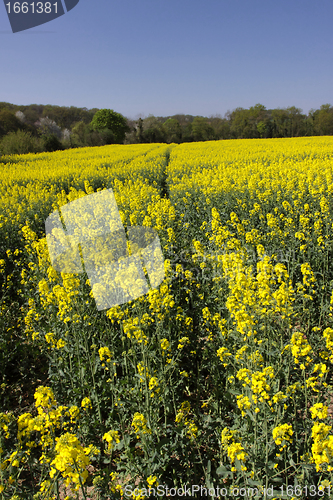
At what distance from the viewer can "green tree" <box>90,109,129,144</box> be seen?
61219mm

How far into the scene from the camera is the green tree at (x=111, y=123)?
61219mm

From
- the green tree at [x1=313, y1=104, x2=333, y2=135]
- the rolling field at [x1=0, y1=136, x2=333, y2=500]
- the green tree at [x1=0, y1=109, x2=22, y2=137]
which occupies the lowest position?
the rolling field at [x1=0, y1=136, x2=333, y2=500]

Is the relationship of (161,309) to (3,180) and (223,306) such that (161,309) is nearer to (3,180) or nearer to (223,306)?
(223,306)

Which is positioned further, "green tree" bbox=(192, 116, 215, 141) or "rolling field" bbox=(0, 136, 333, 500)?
"green tree" bbox=(192, 116, 215, 141)

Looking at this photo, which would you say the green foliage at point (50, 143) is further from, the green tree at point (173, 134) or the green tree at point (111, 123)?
the green tree at point (173, 134)

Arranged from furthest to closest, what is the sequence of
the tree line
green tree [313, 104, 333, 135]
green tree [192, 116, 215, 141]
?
1. green tree [192, 116, 215, 141]
2. green tree [313, 104, 333, 135]
3. the tree line

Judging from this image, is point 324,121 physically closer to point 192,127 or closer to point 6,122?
point 192,127

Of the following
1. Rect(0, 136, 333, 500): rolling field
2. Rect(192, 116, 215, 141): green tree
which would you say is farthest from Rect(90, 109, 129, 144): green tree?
Rect(0, 136, 333, 500): rolling field

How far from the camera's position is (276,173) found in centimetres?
972

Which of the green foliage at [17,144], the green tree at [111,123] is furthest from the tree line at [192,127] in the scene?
the green foliage at [17,144]

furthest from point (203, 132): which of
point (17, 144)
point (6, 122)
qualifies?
point (17, 144)

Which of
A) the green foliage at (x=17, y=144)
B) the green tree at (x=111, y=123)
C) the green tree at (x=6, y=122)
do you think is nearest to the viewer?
the green foliage at (x=17, y=144)

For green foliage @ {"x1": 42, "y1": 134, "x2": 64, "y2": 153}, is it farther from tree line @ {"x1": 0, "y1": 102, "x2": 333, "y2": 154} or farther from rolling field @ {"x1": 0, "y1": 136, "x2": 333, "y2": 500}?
rolling field @ {"x1": 0, "y1": 136, "x2": 333, "y2": 500}

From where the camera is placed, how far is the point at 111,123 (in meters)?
62.4
